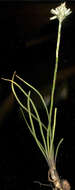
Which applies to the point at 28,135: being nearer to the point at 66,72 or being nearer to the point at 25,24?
the point at 66,72

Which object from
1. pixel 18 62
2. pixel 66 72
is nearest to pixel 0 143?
pixel 18 62

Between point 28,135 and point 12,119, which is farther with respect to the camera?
point 12,119

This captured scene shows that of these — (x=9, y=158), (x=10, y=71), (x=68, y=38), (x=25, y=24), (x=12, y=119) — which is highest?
(x=25, y=24)

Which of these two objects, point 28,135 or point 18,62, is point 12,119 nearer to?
point 28,135

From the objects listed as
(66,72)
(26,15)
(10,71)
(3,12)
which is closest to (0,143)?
(10,71)

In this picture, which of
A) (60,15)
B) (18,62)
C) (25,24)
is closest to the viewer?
(60,15)

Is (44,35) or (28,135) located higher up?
(44,35)

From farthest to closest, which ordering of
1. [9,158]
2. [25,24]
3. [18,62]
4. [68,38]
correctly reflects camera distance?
[25,24], [68,38], [18,62], [9,158]
